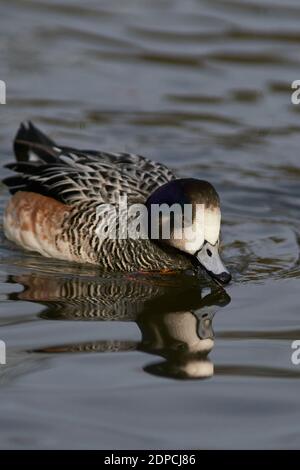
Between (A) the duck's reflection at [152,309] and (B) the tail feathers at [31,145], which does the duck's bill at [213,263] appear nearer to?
(A) the duck's reflection at [152,309]

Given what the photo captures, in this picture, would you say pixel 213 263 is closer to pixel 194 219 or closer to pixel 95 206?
pixel 194 219

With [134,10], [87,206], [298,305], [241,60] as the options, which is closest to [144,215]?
[87,206]

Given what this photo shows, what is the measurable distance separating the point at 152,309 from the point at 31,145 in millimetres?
2405

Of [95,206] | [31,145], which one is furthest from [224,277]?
[31,145]

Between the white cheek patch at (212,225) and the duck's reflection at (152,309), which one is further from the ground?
the white cheek patch at (212,225)

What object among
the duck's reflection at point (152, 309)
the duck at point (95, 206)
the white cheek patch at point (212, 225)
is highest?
the duck at point (95, 206)

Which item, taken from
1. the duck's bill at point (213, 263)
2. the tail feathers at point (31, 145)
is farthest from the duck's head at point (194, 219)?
the tail feathers at point (31, 145)

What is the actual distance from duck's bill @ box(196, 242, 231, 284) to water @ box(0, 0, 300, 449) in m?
0.19

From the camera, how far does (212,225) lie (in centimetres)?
820

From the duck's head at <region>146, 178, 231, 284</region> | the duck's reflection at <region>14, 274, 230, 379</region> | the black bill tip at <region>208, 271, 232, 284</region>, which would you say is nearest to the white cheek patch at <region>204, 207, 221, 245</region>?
the duck's head at <region>146, 178, 231, 284</region>

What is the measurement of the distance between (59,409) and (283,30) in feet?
27.6

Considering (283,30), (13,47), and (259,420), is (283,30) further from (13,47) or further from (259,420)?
(259,420)

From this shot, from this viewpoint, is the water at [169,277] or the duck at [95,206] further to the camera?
the duck at [95,206]

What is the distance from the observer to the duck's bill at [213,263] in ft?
26.7
